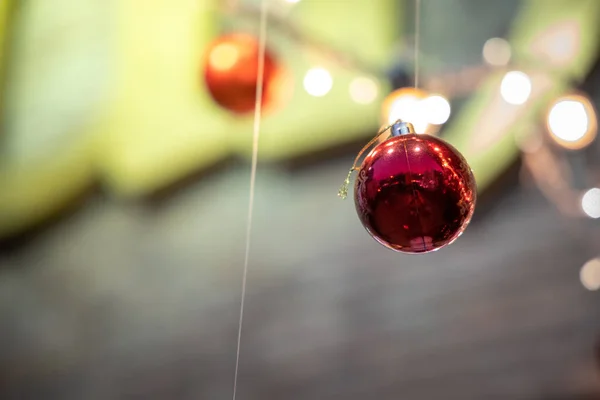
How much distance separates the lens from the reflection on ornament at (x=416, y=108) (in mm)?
2137

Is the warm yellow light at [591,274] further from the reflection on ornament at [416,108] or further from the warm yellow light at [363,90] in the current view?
the warm yellow light at [363,90]

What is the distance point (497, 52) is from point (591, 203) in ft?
2.04

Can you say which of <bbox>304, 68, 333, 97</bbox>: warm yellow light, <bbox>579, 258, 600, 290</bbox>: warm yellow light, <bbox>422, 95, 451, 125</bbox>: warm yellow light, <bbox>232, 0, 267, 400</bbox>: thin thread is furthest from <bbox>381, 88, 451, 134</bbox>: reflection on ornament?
<bbox>579, 258, 600, 290</bbox>: warm yellow light

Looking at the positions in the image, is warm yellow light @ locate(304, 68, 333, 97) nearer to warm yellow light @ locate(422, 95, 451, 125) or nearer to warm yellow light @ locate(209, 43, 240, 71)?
warm yellow light @ locate(422, 95, 451, 125)

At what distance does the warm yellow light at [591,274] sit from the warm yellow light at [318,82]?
1.12 metres

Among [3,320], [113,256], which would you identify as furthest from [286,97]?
[3,320]

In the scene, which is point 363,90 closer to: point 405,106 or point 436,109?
point 436,109

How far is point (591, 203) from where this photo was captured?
7.16 feet

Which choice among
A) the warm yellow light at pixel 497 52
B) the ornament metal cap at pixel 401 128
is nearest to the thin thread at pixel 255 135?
the warm yellow light at pixel 497 52

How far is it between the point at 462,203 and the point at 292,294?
1298 millimetres

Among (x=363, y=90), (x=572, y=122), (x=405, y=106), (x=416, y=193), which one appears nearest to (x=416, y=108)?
(x=405, y=106)

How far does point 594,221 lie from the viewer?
216 cm

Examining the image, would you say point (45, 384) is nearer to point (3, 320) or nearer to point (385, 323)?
point (3, 320)

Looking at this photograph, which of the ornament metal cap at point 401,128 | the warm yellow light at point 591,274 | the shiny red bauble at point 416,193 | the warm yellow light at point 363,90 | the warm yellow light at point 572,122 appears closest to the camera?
the shiny red bauble at point 416,193
